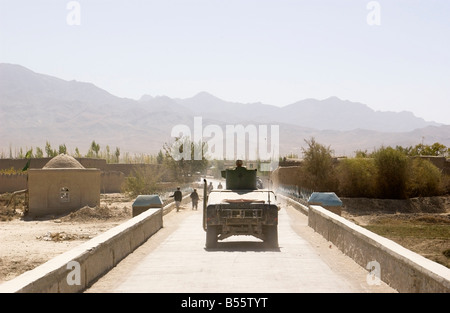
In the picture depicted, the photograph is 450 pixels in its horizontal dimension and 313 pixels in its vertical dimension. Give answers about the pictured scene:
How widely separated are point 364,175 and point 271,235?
4318 centimetres

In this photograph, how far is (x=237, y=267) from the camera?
14.0 meters

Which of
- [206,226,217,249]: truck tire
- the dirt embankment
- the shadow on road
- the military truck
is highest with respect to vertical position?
the military truck

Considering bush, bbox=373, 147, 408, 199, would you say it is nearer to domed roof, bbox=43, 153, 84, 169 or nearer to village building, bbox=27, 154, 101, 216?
village building, bbox=27, 154, 101, 216

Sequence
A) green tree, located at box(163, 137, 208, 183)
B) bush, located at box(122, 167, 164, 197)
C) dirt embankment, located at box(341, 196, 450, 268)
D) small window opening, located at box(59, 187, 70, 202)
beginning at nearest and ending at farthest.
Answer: dirt embankment, located at box(341, 196, 450, 268)
small window opening, located at box(59, 187, 70, 202)
bush, located at box(122, 167, 164, 197)
green tree, located at box(163, 137, 208, 183)

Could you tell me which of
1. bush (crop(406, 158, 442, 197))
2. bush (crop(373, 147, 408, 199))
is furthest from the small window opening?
bush (crop(406, 158, 442, 197))

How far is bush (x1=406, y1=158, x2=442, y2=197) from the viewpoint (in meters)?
60.5

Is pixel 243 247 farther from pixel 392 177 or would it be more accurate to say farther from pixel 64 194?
pixel 392 177

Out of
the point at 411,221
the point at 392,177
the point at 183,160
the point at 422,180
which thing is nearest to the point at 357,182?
the point at 392,177

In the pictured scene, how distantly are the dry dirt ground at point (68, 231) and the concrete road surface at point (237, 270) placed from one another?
480 centimetres

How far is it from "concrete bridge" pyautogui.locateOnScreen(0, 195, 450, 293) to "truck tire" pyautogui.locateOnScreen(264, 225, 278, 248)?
269 millimetres

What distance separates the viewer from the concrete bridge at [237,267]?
1059 cm

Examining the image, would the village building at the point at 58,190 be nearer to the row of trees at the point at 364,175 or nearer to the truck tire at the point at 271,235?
the row of trees at the point at 364,175

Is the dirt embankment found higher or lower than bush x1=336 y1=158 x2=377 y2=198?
lower
